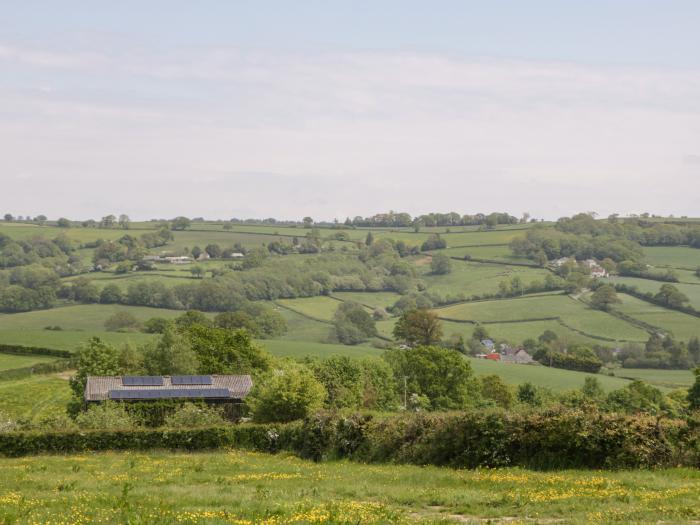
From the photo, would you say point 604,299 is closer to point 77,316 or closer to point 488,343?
point 488,343

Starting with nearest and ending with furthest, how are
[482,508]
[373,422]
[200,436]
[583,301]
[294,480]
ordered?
[482,508] < [294,480] < [373,422] < [200,436] < [583,301]

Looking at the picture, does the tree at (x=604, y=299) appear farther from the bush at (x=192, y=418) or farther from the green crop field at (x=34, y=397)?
the bush at (x=192, y=418)

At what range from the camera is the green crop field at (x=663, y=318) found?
16200 centimetres

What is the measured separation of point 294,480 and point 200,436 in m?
19.9

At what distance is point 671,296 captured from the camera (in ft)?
597

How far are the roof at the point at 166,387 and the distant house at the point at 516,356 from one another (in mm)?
84734

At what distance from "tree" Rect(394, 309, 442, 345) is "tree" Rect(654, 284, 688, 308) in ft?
190

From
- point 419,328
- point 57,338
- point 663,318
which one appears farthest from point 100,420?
point 663,318

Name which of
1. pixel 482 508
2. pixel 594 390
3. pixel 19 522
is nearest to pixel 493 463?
pixel 482 508

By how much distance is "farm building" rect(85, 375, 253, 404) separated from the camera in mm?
74062

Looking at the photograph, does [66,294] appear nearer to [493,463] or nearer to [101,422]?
[101,422]

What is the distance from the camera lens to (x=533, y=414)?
99.3ft

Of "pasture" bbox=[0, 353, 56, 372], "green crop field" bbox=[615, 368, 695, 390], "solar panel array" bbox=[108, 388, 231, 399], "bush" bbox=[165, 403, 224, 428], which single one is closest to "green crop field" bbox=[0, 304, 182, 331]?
"pasture" bbox=[0, 353, 56, 372]

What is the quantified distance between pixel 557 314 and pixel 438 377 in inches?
3137
